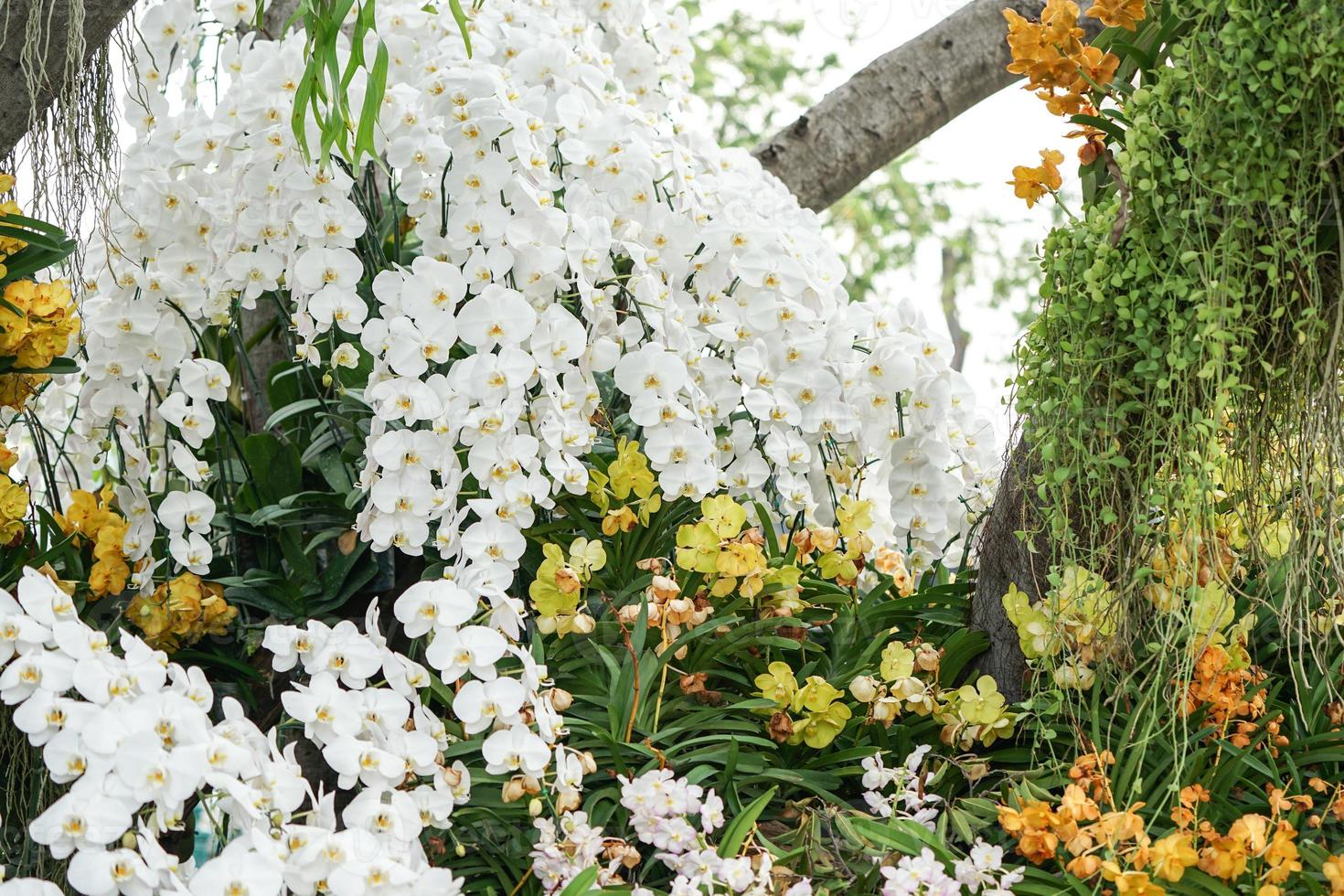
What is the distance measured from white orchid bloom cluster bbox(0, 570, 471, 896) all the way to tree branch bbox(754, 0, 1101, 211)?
184cm

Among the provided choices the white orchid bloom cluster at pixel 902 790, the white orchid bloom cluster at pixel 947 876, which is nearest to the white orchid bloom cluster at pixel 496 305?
the white orchid bloom cluster at pixel 902 790

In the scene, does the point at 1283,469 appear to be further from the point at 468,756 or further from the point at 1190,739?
the point at 468,756

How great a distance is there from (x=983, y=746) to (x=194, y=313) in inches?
53.6

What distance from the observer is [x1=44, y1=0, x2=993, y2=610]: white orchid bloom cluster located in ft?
5.04

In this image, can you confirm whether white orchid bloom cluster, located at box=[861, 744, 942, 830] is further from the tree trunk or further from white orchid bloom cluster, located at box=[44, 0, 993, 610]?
white orchid bloom cluster, located at box=[44, 0, 993, 610]

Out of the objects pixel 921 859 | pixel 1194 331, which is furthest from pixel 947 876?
pixel 1194 331

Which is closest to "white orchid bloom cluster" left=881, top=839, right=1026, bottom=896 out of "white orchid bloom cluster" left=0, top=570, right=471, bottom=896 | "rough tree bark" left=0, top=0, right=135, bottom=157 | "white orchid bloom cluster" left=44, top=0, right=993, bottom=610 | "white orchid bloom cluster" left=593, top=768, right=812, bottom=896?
"white orchid bloom cluster" left=593, top=768, right=812, bottom=896

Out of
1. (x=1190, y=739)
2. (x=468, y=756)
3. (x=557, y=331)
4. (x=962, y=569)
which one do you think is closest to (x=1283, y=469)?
(x=1190, y=739)

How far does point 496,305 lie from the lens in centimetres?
153

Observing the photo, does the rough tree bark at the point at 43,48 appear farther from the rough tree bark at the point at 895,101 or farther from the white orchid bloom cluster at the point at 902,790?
the rough tree bark at the point at 895,101

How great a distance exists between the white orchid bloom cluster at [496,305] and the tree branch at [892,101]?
32.9 inches

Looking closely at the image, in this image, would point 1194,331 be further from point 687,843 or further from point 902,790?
point 687,843

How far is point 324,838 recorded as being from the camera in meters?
1.14

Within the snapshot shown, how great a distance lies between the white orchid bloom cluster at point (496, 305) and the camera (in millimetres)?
1537
